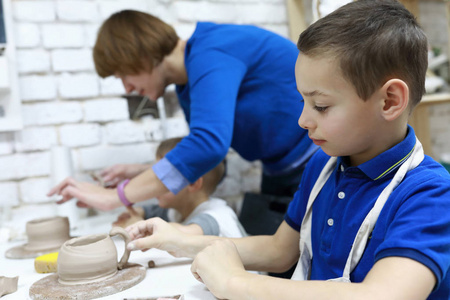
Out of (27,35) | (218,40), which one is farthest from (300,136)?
(27,35)

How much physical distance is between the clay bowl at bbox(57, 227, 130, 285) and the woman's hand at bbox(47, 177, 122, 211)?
389 mm

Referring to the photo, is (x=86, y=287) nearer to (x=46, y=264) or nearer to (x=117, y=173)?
(x=46, y=264)

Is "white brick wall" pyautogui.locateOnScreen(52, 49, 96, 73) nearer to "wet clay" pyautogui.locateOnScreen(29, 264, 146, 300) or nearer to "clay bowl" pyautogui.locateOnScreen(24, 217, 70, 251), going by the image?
"clay bowl" pyautogui.locateOnScreen(24, 217, 70, 251)

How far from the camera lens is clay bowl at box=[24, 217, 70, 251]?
1.14 metres

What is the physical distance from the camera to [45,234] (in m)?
1.15

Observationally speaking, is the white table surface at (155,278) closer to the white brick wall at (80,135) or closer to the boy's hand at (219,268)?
the boy's hand at (219,268)

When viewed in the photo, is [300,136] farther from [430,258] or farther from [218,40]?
[430,258]

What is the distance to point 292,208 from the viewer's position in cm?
90

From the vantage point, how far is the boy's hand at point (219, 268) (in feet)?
2.27

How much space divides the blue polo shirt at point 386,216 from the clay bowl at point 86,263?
15.3 inches

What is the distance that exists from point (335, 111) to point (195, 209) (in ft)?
2.76

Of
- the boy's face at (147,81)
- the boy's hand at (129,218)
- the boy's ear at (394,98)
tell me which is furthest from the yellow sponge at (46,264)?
the boy's ear at (394,98)

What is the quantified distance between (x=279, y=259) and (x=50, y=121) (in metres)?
1.13

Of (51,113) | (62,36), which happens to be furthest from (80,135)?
(62,36)
